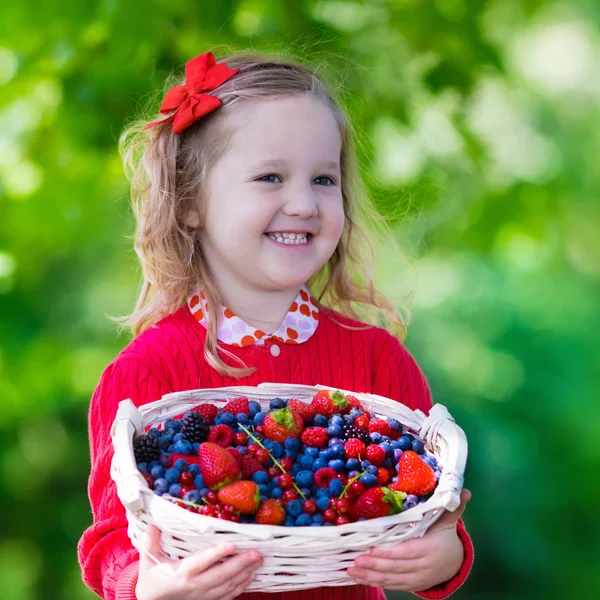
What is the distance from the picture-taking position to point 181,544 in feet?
4.37

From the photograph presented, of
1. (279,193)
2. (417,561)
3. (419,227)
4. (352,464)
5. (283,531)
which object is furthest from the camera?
(419,227)

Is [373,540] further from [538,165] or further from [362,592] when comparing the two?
[538,165]

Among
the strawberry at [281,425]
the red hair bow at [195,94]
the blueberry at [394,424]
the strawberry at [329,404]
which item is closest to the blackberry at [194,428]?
the strawberry at [281,425]

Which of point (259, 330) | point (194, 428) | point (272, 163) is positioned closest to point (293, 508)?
point (194, 428)

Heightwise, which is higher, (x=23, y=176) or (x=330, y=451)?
(x=23, y=176)

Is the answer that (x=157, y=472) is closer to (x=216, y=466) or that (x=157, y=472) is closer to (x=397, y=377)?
(x=216, y=466)

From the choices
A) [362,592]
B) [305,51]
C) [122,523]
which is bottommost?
[362,592]

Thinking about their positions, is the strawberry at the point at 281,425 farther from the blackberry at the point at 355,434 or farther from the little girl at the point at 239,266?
the little girl at the point at 239,266

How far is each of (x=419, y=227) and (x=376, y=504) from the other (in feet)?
4.40

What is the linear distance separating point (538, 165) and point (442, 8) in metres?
1.39

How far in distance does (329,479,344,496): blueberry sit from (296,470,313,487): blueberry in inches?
1.6

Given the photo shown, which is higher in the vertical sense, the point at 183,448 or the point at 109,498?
the point at 183,448

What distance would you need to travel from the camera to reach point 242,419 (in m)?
1.61

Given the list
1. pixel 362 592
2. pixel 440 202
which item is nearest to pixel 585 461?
pixel 440 202
